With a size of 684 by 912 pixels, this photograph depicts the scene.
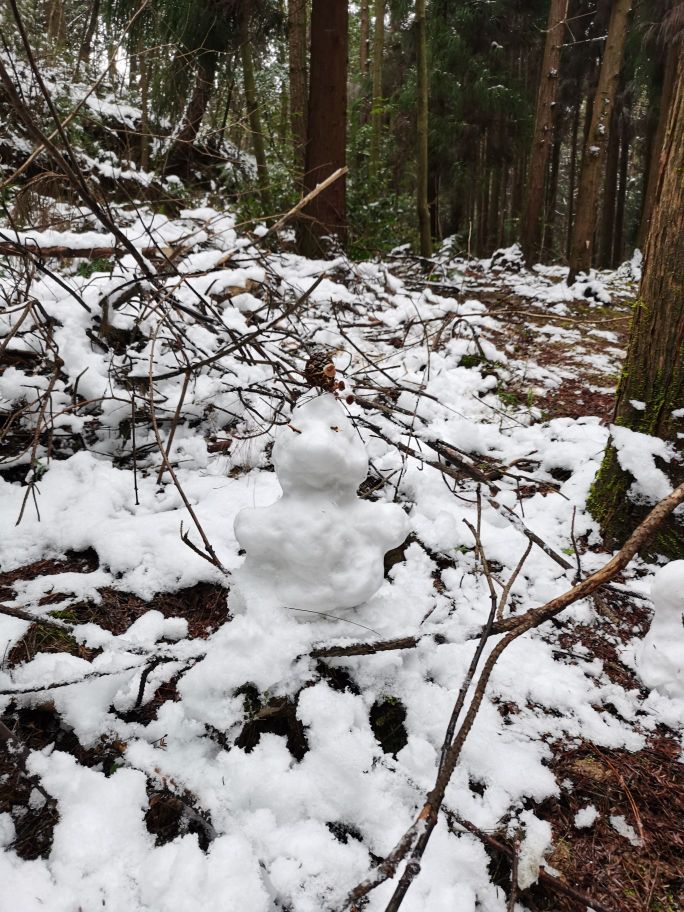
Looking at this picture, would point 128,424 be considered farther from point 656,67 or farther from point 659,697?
point 656,67

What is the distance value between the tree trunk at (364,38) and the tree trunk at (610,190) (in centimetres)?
663

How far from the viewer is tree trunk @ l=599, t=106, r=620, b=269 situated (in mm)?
13500

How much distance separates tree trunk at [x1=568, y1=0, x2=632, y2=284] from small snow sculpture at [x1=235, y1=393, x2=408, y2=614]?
7.56m

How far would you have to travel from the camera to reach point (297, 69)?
24.0 feet

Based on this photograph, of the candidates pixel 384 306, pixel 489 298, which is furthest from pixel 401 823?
pixel 489 298

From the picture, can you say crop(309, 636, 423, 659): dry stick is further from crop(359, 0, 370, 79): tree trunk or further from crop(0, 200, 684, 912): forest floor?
crop(359, 0, 370, 79): tree trunk

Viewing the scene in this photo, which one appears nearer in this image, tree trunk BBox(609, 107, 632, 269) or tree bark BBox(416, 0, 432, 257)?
tree bark BBox(416, 0, 432, 257)

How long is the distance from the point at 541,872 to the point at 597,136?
28.6ft

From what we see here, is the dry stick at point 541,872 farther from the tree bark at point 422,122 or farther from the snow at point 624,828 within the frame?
the tree bark at point 422,122

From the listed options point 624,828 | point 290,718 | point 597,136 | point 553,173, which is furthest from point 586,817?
point 553,173

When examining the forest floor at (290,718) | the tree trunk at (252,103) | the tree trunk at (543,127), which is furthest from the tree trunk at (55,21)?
the tree trunk at (543,127)

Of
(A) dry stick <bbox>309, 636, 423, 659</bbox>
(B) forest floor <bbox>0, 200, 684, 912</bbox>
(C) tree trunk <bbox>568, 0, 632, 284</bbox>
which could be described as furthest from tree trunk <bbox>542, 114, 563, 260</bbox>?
(A) dry stick <bbox>309, 636, 423, 659</bbox>

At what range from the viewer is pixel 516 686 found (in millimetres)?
1492

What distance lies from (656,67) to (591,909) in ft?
47.0
